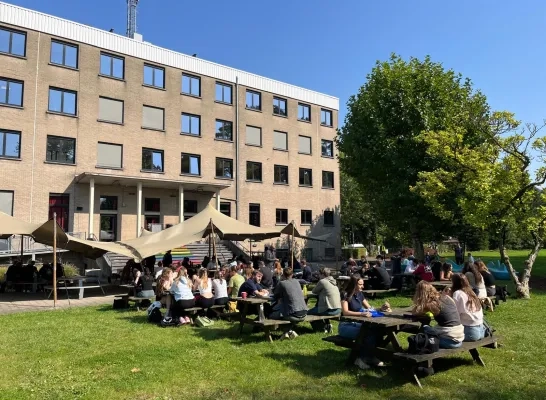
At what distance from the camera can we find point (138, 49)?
94.9 ft

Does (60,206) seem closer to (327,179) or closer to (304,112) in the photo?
(304,112)

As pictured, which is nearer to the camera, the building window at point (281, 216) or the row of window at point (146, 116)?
the row of window at point (146, 116)

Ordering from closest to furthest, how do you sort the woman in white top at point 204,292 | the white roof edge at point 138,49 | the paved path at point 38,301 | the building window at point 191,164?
the woman in white top at point 204,292
the paved path at point 38,301
the white roof edge at point 138,49
the building window at point 191,164

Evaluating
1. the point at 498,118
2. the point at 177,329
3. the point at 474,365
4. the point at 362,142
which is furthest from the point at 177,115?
the point at 474,365

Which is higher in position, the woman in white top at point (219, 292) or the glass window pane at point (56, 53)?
the glass window pane at point (56, 53)

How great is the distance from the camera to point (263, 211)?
33969mm

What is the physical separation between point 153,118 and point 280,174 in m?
10.9

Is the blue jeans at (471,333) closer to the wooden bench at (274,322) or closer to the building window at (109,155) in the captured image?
the wooden bench at (274,322)

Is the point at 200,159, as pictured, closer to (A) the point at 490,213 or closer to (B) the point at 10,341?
(A) the point at 490,213

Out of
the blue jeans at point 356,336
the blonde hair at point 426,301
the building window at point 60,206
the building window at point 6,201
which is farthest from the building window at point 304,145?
the blonde hair at point 426,301

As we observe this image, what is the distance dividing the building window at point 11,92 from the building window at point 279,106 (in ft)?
57.9

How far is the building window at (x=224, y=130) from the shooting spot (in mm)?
32500

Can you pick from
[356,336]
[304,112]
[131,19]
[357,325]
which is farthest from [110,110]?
[356,336]

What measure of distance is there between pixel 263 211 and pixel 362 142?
12769 mm
